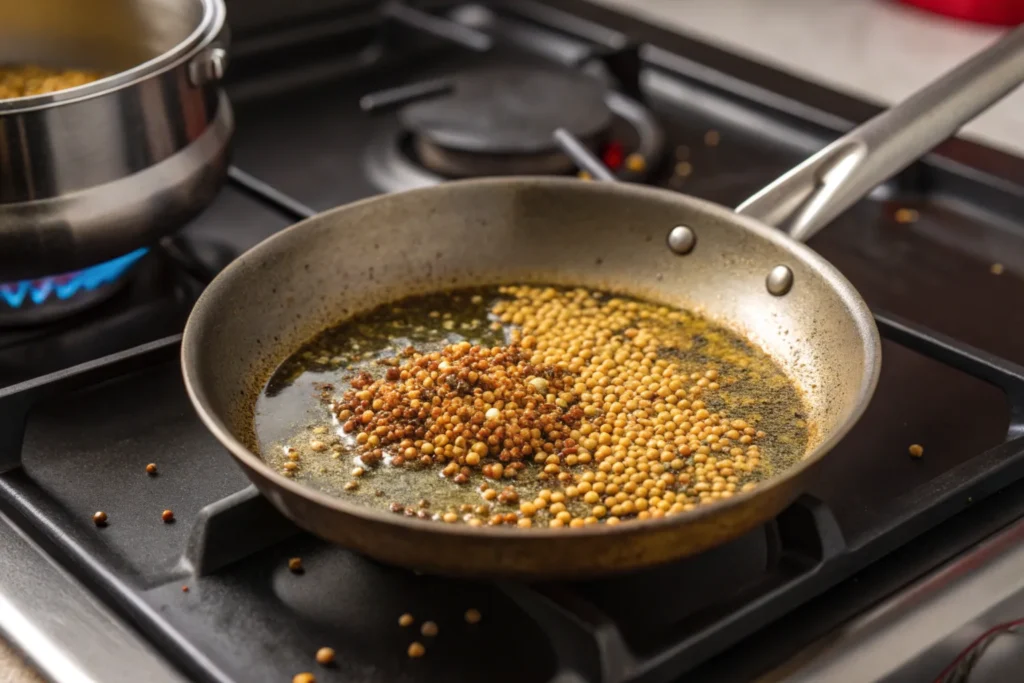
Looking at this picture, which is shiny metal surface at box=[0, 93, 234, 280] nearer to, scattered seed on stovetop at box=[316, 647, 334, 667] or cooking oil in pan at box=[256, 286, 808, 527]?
cooking oil in pan at box=[256, 286, 808, 527]

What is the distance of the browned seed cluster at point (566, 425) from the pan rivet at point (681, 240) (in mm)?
81

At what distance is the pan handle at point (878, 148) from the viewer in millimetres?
899

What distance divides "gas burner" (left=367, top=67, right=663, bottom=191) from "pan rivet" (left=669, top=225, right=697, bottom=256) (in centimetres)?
21

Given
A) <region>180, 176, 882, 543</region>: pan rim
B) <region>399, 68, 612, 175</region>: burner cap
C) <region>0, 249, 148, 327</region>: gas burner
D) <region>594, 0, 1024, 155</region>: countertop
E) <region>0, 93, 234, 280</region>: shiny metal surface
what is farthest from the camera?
<region>594, 0, 1024, 155</region>: countertop

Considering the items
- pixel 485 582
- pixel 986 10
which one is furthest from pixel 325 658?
pixel 986 10

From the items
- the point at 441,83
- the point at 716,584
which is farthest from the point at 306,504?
the point at 441,83

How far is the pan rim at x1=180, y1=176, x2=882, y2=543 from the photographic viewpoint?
568 mm

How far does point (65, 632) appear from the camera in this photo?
0.64 meters

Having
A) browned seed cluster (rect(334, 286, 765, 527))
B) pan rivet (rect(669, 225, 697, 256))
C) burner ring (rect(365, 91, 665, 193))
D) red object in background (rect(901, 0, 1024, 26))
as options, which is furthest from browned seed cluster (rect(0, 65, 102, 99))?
red object in background (rect(901, 0, 1024, 26))

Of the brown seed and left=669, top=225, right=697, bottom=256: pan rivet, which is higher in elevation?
left=669, top=225, right=697, bottom=256: pan rivet

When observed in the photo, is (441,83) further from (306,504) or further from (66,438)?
(306,504)

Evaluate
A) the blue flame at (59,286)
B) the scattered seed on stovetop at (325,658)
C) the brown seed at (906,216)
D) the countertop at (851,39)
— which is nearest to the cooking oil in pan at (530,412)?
the scattered seed on stovetop at (325,658)

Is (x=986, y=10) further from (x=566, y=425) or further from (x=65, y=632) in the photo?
(x=65, y=632)

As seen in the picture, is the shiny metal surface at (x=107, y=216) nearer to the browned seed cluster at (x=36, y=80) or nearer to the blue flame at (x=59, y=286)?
the blue flame at (x=59, y=286)
